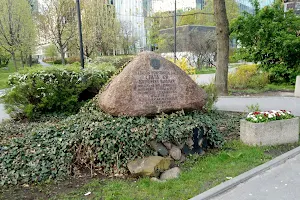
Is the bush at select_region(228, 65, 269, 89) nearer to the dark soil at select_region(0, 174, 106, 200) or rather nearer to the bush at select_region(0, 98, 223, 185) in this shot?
the bush at select_region(0, 98, 223, 185)

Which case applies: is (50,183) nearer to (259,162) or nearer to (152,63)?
(152,63)

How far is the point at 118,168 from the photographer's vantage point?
4.89m

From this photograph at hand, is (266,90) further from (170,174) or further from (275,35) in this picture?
(170,174)

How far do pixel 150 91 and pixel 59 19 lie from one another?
2555cm

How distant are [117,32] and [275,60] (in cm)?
1990

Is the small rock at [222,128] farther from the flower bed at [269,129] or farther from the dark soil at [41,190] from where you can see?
the dark soil at [41,190]

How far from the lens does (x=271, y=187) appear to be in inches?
166

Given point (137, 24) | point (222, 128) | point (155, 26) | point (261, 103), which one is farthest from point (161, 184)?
point (137, 24)

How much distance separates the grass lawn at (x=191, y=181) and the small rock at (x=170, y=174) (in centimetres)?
10

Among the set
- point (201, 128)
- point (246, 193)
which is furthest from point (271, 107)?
point (246, 193)

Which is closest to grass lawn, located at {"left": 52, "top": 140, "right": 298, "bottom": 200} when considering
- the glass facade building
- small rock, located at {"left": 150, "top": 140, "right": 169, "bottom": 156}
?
small rock, located at {"left": 150, "top": 140, "right": 169, "bottom": 156}

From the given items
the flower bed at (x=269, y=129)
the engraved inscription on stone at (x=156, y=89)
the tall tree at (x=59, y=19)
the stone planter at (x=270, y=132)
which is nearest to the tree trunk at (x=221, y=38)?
the flower bed at (x=269, y=129)

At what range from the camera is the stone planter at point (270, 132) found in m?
5.90

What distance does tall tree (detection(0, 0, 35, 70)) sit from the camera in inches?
1010
